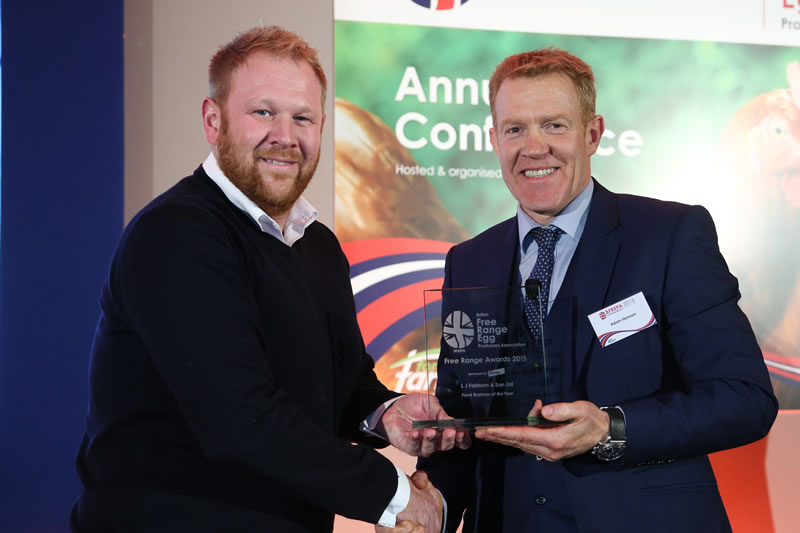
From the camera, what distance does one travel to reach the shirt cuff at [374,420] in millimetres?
2373

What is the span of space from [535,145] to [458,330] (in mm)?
622

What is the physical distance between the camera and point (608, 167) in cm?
424

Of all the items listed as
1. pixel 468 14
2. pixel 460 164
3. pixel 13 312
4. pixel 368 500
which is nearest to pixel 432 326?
pixel 460 164

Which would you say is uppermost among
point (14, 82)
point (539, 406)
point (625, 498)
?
point (14, 82)

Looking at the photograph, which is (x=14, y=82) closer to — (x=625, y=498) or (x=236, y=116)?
(x=236, y=116)

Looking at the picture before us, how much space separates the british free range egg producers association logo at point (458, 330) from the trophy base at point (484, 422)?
206 millimetres

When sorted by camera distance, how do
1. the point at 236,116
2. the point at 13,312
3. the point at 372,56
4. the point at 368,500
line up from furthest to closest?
the point at 372,56
the point at 13,312
the point at 236,116
the point at 368,500

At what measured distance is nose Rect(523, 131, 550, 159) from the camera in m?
2.30

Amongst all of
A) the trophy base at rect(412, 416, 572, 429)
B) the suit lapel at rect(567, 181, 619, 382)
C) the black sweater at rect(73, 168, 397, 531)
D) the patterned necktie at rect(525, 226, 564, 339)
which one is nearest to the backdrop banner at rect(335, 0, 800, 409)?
the patterned necktie at rect(525, 226, 564, 339)

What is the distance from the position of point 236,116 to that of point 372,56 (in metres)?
1.98

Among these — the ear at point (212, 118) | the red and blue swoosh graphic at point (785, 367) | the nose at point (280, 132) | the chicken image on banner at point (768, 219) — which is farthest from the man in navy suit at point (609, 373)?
the red and blue swoosh graphic at point (785, 367)

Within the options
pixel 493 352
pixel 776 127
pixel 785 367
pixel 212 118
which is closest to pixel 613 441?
pixel 493 352

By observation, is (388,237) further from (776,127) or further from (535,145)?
(776,127)

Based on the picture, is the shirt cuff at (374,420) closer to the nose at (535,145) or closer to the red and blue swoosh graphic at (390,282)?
the nose at (535,145)
